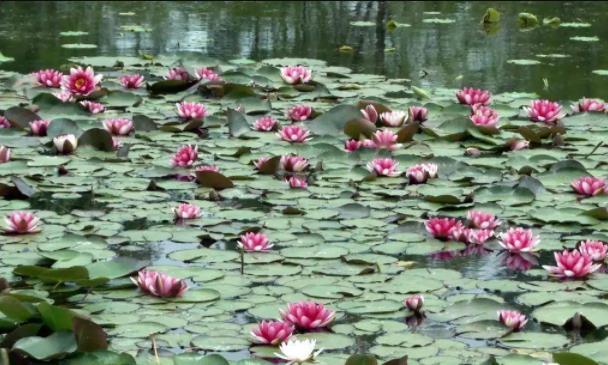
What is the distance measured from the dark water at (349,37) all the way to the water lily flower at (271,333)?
400 cm

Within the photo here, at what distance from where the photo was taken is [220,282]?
123 inches

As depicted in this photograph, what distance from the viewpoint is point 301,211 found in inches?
151

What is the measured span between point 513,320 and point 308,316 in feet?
1.64

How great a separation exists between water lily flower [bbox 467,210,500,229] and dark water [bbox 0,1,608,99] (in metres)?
2.85

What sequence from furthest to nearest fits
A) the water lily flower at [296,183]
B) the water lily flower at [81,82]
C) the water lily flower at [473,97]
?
the water lily flower at [81,82], the water lily flower at [473,97], the water lily flower at [296,183]

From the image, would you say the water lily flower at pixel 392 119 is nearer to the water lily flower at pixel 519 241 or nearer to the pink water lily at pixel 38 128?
the pink water lily at pixel 38 128

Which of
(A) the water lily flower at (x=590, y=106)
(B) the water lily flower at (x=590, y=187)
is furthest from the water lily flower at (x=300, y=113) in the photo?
(B) the water lily flower at (x=590, y=187)

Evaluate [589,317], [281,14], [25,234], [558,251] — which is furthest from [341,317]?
[281,14]

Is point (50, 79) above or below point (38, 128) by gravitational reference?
above

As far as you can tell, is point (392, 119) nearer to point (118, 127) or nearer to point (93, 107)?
point (118, 127)

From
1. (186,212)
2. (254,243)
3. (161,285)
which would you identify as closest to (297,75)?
(186,212)

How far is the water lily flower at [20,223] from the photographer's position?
348cm

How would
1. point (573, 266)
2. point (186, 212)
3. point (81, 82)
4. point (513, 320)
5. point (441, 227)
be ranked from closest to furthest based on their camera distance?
point (513, 320), point (573, 266), point (441, 227), point (186, 212), point (81, 82)

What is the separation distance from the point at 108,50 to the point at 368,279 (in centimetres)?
514
